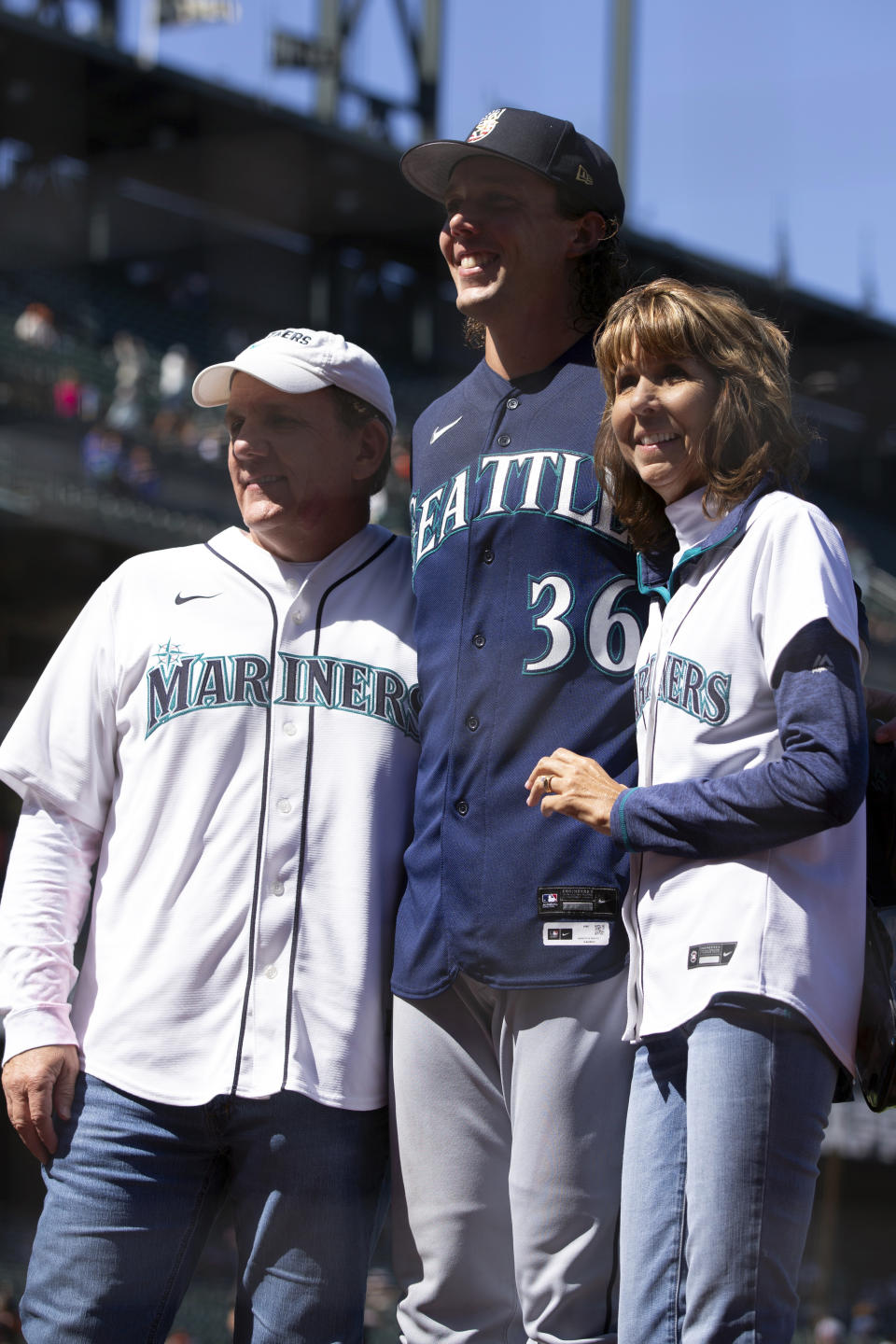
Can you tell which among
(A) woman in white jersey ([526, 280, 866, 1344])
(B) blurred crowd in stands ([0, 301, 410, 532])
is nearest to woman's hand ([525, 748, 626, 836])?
(A) woman in white jersey ([526, 280, 866, 1344])

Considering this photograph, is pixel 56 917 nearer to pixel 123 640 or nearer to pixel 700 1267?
pixel 123 640

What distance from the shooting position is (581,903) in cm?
124

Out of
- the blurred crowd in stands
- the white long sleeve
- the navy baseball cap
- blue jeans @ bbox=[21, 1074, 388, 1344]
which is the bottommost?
blue jeans @ bbox=[21, 1074, 388, 1344]

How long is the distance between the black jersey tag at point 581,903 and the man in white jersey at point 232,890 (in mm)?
188

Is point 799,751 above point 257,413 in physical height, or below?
below

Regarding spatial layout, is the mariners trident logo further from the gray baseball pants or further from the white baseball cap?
the gray baseball pants

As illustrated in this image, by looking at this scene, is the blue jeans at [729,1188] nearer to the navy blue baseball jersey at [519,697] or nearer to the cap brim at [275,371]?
the navy blue baseball jersey at [519,697]

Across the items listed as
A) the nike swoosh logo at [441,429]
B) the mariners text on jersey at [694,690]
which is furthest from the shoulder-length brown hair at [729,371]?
the nike swoosh logo at [441,429]

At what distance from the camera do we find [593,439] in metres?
1.35


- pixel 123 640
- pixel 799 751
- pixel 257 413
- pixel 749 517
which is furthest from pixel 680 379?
pixel 123 640

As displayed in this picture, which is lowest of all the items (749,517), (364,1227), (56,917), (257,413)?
(364,1227)

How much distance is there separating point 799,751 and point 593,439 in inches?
16.1

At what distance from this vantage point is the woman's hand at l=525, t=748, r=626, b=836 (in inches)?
46.1

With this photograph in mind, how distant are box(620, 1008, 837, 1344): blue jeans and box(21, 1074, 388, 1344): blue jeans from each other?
0.29m
